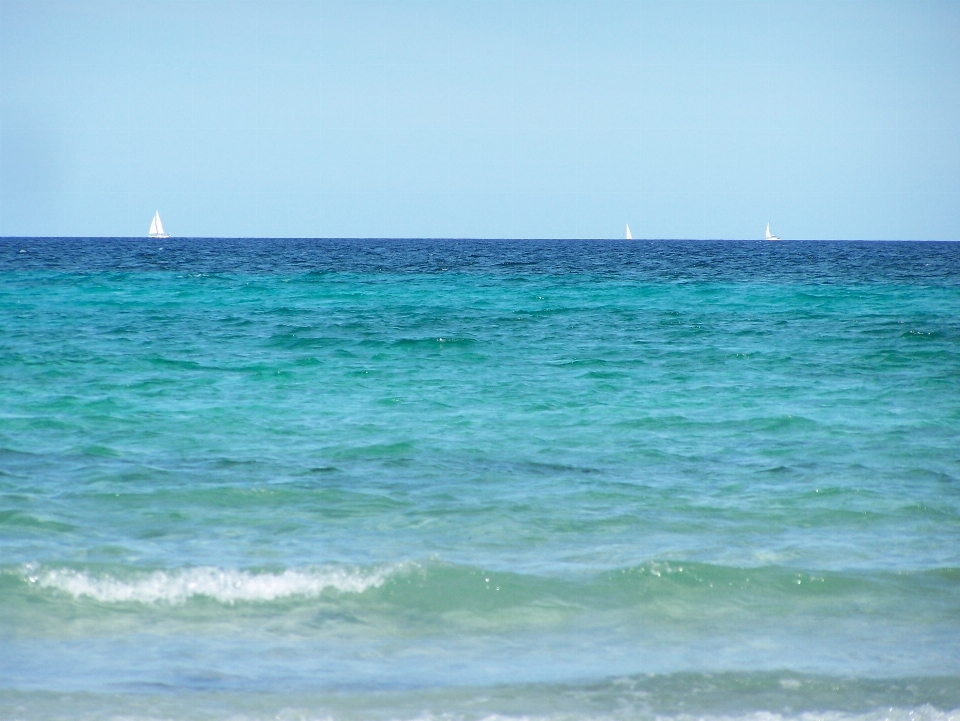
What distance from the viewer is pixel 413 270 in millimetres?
36531

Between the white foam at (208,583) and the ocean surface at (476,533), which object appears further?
the white foam at (208,583)

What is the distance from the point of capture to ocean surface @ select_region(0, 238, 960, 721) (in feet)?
14.3

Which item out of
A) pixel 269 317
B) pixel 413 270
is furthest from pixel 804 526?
pixel 413 270

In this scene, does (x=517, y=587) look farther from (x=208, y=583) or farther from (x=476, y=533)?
(x=208, y=583)

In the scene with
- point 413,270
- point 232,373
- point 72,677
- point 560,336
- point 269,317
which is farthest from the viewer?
point 413,270

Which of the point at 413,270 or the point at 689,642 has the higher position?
the point at 413,270

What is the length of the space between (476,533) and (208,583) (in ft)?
5.99

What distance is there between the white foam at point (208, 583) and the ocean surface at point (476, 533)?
0.02 meters

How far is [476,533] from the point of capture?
639 centimetres

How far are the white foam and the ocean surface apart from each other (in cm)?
2

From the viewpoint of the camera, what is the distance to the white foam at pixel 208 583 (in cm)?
530

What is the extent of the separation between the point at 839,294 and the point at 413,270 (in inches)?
646

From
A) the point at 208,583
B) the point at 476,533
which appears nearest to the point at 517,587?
the point at 476,533

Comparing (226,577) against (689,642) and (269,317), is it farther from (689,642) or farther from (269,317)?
(269,317)
